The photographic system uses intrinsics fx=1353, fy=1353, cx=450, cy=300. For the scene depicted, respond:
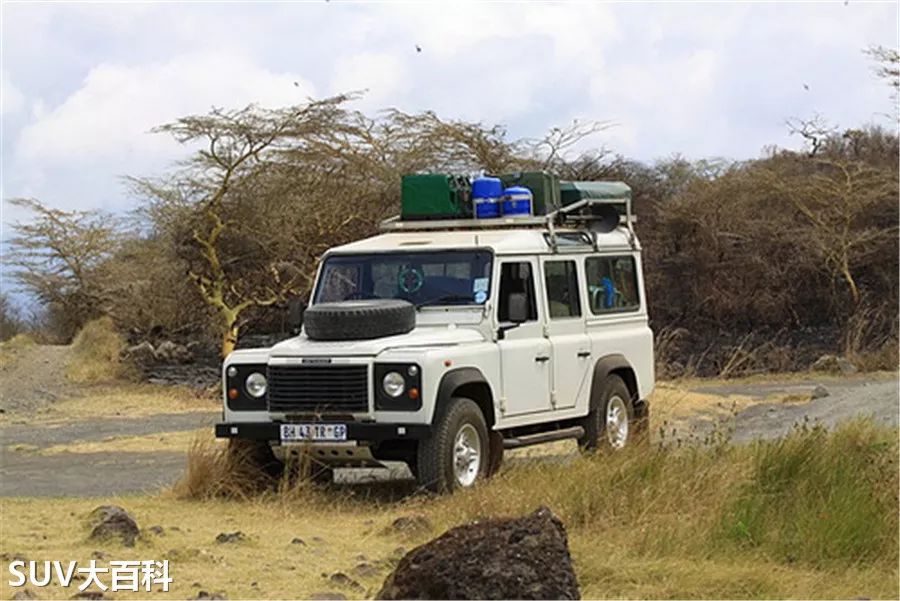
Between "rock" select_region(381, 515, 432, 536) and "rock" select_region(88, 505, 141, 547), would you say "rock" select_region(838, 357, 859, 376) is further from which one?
"rock" select_region(88, 505, 141, 547)

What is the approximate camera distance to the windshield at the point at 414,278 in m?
11.5

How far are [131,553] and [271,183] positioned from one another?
18.6 metres

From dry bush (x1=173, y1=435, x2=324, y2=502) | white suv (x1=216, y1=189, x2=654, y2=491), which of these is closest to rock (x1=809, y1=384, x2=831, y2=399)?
white suv (x1=216, y1=189, x2=654, y2=491)

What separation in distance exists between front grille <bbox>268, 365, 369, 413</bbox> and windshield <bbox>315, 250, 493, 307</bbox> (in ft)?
4.44

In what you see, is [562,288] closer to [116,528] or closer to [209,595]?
[116,528]

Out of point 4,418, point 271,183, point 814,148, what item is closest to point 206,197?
point 271,183

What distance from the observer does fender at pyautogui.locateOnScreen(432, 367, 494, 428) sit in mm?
10438

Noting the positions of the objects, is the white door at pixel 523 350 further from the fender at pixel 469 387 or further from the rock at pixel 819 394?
the rock at pixel 819 394

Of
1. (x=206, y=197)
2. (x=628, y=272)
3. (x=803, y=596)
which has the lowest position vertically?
(x=803, y=596)

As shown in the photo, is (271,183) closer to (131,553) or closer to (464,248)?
(464,248)

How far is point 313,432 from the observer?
34.2 ft

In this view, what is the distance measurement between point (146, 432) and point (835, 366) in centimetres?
1511

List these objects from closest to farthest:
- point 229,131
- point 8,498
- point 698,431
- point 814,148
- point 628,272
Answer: point 8,498
point 628,272
point 698,431
point 229,131
point 814,148

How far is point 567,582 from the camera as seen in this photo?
6434 millimetres
